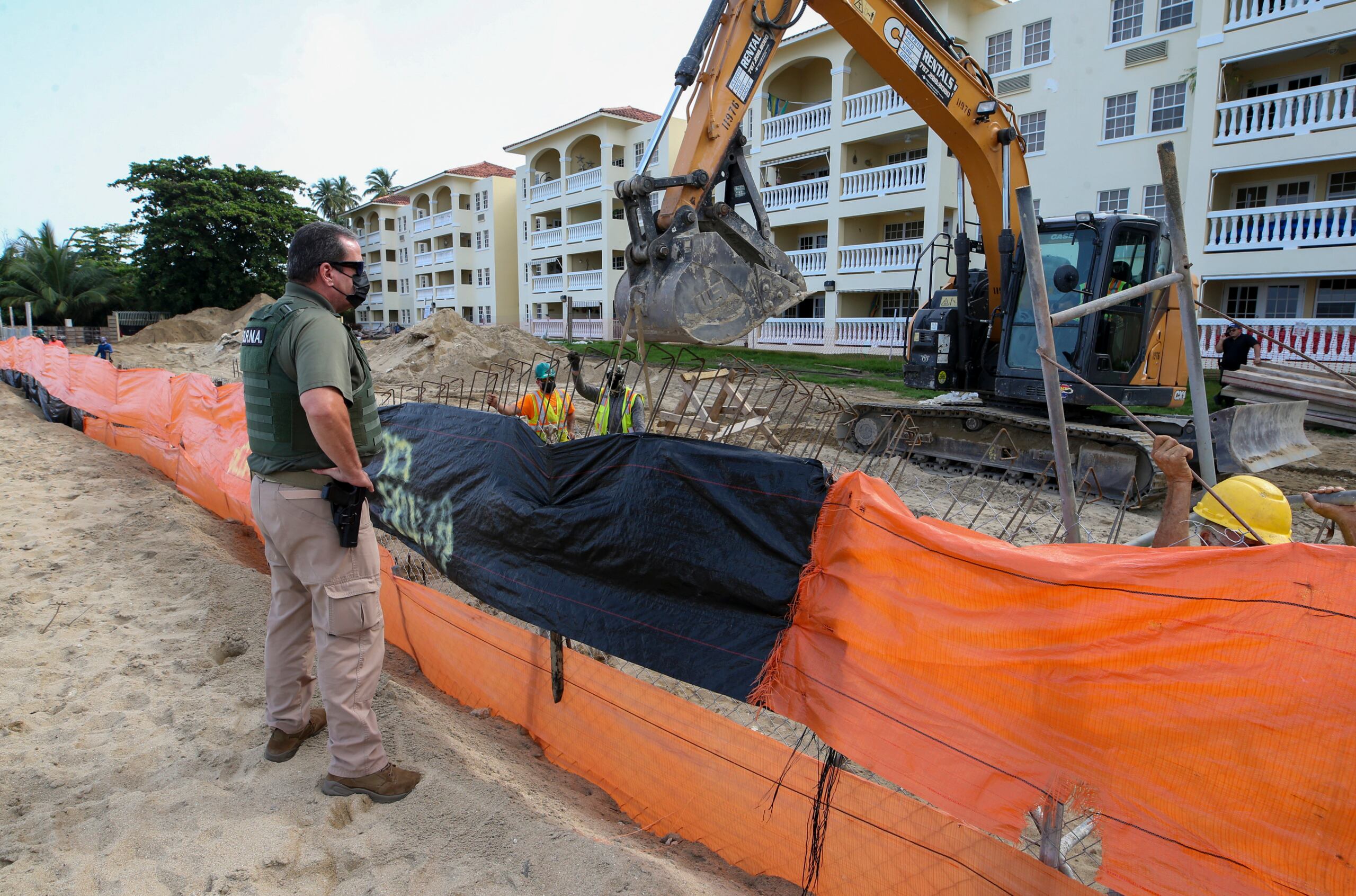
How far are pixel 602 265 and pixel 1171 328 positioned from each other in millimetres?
29335

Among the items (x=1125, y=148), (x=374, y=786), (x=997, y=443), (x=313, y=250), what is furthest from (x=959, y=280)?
(x=1125, y=148)

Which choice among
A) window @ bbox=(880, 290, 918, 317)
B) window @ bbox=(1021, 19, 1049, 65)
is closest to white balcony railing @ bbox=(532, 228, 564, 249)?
window @ bbox=(880, 290, 918, 317)

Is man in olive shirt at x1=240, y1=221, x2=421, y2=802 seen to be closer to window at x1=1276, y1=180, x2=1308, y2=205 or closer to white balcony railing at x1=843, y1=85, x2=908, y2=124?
window at x1=1276, y1=180, x2=1308, y2=205

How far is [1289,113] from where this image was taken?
16797 millimetres

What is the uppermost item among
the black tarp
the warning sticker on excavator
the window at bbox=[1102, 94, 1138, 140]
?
the window at bbox=[1102, 94, 1138, 140]

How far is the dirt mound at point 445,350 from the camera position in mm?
19656

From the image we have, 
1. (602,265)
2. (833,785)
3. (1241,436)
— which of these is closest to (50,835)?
(833,785)

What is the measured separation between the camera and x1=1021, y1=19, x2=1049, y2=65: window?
21094 millimetres

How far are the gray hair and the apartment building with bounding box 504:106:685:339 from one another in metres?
29.9

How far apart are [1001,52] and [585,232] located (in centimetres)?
1977

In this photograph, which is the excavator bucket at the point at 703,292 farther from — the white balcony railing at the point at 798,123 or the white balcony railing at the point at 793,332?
the white balcony railing at the point at 798,123

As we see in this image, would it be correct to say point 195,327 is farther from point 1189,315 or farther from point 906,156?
point 1189,315

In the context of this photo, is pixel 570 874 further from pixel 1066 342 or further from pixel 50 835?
pixel 1066 342

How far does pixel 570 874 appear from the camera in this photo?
7.89 ft
